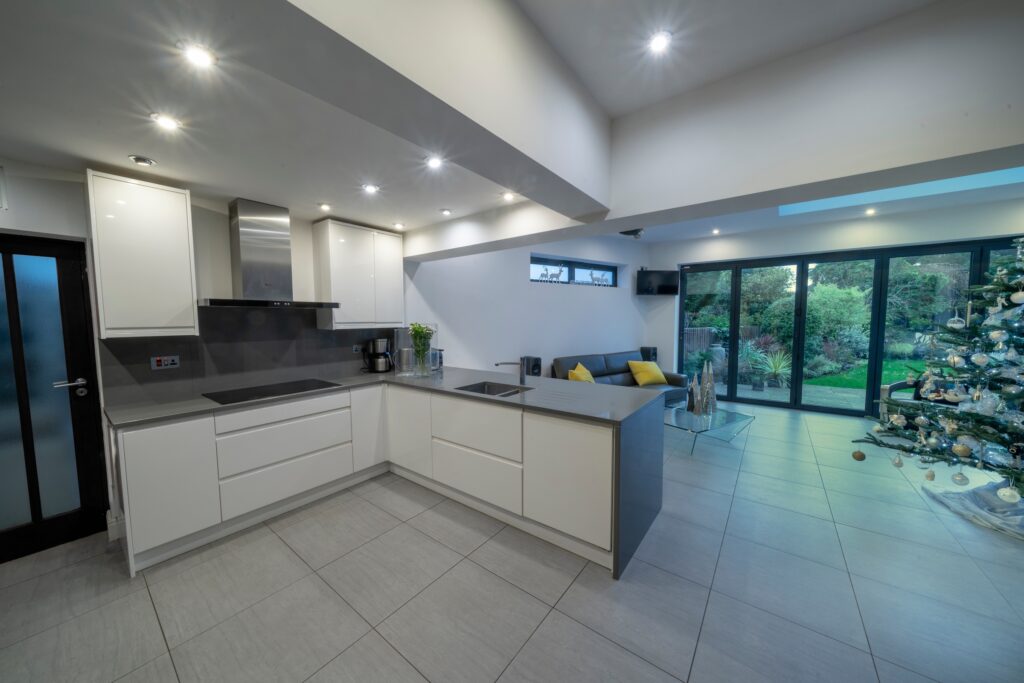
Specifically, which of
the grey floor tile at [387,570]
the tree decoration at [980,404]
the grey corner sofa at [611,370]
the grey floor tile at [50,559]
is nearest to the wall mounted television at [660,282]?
the grey corner sofa at [611,370]

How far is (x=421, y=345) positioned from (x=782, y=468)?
140 inches

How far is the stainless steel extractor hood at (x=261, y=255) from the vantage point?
2.57m

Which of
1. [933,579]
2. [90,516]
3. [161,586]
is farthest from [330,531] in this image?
[933,579]

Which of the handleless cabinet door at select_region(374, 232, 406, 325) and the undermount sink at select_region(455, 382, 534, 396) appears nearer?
the undermount sink at select_region(455, 382, 534, 396)

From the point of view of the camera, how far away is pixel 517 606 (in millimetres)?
1730

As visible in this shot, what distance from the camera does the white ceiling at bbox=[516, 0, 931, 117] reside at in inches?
53.4

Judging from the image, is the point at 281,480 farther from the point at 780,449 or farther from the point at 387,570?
the point at 780,449

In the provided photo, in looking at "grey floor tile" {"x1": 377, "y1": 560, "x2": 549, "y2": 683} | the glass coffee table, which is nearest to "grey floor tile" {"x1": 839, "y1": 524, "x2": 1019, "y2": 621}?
the glass coffee table

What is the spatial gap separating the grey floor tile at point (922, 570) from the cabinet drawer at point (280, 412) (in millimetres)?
3551

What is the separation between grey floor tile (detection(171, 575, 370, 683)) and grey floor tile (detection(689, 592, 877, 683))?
1550mm

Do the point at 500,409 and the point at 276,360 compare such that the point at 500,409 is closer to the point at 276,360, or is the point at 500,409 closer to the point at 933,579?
the point at 276,360

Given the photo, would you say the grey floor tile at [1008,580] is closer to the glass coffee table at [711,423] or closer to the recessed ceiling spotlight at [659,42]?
the glass coffee table at [711,423]

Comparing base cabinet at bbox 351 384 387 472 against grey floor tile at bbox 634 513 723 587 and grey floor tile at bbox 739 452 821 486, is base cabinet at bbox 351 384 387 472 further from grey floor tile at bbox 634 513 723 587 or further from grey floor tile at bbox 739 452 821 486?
grey floor tile at bbox 739 452 821 486

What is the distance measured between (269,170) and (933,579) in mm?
4456
